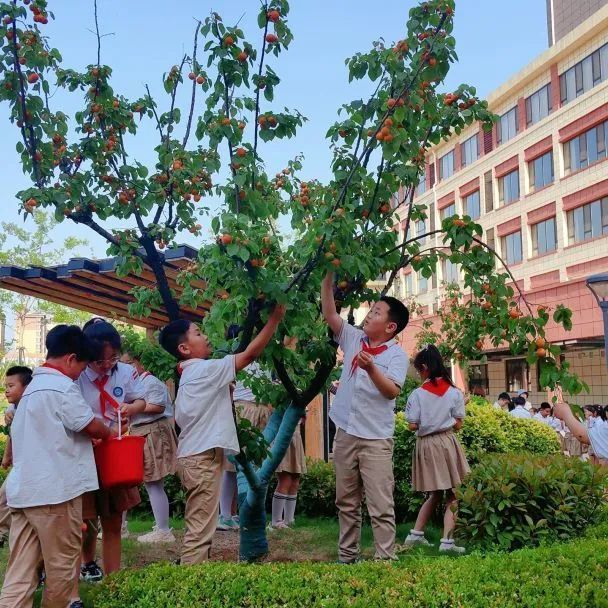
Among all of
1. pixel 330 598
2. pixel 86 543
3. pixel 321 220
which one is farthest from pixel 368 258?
pixel 86 543

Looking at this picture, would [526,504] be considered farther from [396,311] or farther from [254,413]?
[254,413]

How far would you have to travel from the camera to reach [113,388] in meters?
4.79

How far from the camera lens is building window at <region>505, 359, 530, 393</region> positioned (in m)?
29.4

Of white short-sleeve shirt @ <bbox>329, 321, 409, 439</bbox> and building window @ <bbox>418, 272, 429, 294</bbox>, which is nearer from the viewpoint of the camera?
white short-sleeve shirt @ <bbox>329, 321, 409, 439</bbox>

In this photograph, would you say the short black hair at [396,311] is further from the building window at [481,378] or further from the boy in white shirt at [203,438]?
the building window at [481,378]

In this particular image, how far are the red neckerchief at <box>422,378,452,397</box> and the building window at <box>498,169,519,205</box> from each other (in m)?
24.7

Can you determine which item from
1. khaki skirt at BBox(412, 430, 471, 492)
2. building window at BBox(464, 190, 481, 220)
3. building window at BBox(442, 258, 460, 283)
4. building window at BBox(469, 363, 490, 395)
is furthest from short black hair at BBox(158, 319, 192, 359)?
building window at BBox(442, 258, 460, 283)

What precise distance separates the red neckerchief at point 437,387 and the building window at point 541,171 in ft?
75.1

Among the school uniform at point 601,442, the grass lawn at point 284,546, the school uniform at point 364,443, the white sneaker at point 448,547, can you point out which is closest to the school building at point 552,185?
the school uniform at point 601,442

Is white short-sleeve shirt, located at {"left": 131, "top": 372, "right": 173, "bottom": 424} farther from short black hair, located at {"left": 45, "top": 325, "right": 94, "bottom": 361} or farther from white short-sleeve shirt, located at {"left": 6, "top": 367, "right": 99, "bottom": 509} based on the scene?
white short-sleeve shirt, located at {"left": 6, "top": 367, "right": 99, "bottom": 509}

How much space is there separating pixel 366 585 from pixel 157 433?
315 centimetres

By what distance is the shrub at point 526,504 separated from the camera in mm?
5180

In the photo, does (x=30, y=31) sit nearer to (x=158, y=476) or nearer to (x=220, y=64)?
(x=220, y=64)

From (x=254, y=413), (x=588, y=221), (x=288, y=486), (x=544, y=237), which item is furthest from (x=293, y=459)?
(x=544, y=237)
